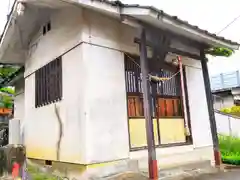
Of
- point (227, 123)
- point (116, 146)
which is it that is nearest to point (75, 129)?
point (116, 146)

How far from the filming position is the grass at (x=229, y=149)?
8.50 meters

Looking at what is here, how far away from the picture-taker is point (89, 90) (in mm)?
5840

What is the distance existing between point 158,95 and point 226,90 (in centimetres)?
1194

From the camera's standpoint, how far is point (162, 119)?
747 centimetres

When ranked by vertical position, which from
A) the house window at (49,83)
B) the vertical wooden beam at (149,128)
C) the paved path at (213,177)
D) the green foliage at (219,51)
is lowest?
the paved path at (213,177)

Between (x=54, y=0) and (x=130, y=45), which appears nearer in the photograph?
(x=54, y=0)

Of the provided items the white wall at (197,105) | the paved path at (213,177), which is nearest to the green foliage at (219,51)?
the white wall at (197,105)

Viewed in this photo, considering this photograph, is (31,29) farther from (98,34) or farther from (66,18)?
(98,34)

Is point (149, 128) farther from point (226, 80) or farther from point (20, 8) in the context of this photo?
point (226, 80)

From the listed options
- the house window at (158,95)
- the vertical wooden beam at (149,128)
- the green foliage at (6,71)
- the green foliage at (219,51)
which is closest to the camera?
the vertical wooden beam at (149,128)

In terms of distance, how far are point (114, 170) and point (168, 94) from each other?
307 cm

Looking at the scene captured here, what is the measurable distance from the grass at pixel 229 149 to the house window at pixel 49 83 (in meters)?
5.98

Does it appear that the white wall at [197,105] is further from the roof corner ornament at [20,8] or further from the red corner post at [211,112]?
the roof corner ornament at [20,8]

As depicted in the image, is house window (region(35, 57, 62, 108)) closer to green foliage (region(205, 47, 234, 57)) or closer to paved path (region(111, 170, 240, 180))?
paved path (region(111, 170, 240, 180))
